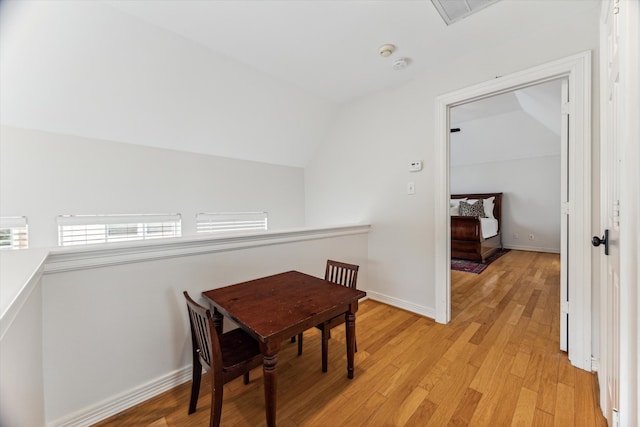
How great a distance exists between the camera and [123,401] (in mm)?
1352

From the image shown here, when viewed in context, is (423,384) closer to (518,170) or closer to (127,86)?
(127,86)

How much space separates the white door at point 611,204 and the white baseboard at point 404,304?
1203 mm

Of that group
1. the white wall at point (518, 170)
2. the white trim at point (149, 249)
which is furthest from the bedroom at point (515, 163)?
the white trim at point (149, 249)

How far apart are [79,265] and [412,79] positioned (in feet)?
9.58

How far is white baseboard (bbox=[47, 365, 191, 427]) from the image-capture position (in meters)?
1.22

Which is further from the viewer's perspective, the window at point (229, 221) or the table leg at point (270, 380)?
the window at point (229, 221)

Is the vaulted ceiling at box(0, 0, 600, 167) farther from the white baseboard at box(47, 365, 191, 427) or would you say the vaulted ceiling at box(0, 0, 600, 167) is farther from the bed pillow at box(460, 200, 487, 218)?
the bed pillow at box(460, 200, 487, 218)

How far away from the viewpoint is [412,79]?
8.14 feet

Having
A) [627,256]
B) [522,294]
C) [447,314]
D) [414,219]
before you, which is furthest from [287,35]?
[522,294]

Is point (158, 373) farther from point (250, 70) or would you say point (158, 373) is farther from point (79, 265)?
point (250, 70)

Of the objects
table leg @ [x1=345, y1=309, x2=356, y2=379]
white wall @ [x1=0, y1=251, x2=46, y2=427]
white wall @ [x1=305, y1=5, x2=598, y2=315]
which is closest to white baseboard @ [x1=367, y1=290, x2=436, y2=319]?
white wall @ [x1=305, y1=5, x2=598, y2=315]

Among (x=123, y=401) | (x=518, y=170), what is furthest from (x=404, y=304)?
(x=518, y=170)

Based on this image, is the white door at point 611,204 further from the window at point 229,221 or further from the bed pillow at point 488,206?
the bed pillow at point 488,206

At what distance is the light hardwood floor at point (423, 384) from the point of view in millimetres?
1310
